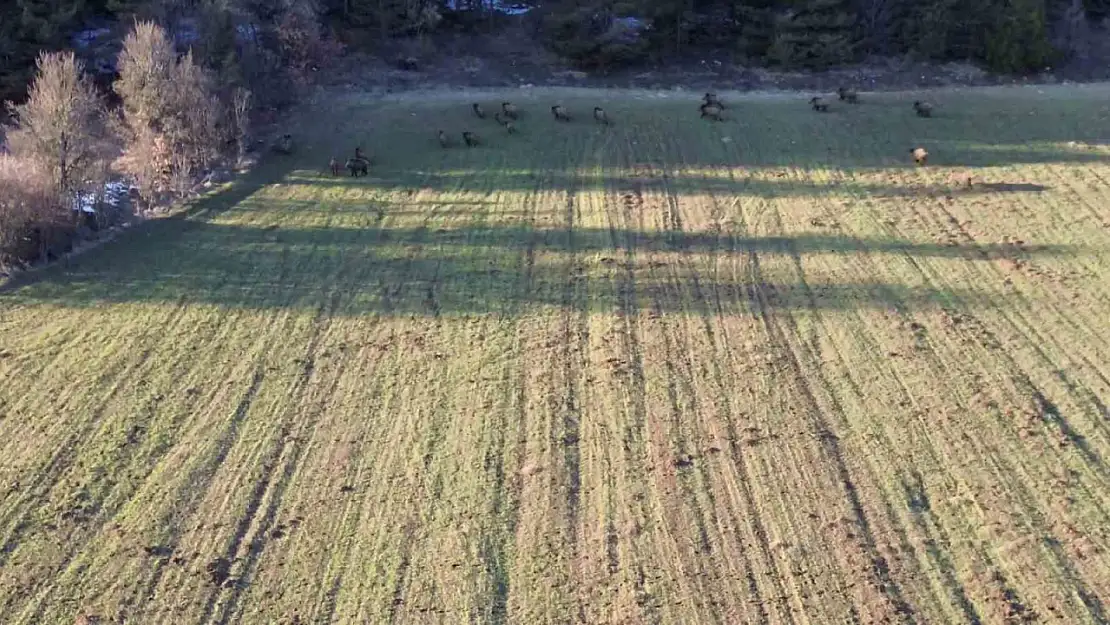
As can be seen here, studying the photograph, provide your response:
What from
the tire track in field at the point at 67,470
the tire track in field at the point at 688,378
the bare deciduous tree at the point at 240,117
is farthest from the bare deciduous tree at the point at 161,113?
the tire track in field at the point at 688,378

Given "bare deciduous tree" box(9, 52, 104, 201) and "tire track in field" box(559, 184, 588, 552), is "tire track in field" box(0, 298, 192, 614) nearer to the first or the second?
"tire track in field" box(559, 184, 588, 552)

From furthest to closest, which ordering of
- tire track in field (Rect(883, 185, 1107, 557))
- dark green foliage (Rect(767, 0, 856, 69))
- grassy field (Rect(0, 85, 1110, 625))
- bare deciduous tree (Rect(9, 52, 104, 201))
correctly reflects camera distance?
dark green foliage (Rect(767, 0, 856, 69)) → bare deciduous tree (Rect(9, 52, 104, 201)) → tire track in field (Rect(883, 185, 1107, 557)) → grassy field (Rect(0, 85, 1110, 625))

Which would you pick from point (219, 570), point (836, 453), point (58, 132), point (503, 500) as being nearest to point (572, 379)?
point (503, 500)

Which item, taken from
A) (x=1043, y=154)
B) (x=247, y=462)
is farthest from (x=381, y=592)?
(x=1043, y=154)

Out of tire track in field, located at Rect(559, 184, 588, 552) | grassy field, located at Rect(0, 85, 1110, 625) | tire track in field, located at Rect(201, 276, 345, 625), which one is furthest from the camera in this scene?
tire track in field, located at Rect(559, 184, 588, 552)

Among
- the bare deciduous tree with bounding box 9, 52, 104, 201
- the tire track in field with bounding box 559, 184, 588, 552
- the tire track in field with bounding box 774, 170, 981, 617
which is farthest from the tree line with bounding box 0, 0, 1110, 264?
the tire track in field with bounding box 774, 170, 981, 617

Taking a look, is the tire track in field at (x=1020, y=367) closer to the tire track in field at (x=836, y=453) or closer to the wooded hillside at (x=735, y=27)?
the tire track in field at (x=836, y=453)
